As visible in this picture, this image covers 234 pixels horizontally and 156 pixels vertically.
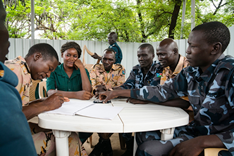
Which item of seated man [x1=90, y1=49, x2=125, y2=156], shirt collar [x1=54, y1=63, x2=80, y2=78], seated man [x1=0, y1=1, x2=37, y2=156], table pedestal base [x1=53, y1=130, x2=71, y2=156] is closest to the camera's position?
seated man [x1=0, y1=1, x2=37, y2=156]

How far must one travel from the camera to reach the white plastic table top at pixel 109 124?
1.07m

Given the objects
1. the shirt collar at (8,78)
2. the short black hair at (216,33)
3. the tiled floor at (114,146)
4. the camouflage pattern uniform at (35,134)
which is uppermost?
the short black hair at (216,33)

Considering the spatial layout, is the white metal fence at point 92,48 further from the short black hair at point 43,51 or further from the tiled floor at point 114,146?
the short black hair at point 43,51

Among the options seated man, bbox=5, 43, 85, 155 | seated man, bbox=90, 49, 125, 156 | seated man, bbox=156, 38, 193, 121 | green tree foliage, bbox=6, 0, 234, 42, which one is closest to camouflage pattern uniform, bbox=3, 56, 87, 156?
seated man, bbox=5, 43, 85, 155

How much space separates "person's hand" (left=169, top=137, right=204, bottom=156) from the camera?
105cm

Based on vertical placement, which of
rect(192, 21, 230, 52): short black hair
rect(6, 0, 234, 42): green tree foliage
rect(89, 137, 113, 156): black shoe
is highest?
rect(6, 0, 234, 42): green tree foliage

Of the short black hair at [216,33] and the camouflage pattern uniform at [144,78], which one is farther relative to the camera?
the camouflage pattern uniform at [144,78]

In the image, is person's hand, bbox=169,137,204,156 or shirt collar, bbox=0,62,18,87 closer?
shirt collar, bbox=0,62,18,87

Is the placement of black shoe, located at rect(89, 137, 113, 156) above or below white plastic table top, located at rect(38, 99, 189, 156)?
below

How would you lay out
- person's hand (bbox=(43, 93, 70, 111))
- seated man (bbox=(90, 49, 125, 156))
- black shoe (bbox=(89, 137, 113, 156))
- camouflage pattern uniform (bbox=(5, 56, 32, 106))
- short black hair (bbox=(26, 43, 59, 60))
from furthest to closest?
seated man (bbox=(90, 49, 125, 156)), black shoe (bbox=(89, 137, 113, 156)), short black hair (bbox=(26, 43, 59, 60)), person's hand (bbox=(43, 93, 70, 111)), camouflage pattern uniform (bbox=(5, 56, 32, 106))

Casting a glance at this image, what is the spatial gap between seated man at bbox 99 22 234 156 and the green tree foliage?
207 inches

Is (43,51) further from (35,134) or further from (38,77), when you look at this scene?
(35,134)

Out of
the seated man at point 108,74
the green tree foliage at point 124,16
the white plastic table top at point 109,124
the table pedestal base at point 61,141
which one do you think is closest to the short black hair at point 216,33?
the white plastic table top at point 109,124

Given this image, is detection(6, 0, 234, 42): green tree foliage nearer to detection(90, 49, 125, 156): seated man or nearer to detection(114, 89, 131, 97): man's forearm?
detection(90, 49, 125, 156): seated man
